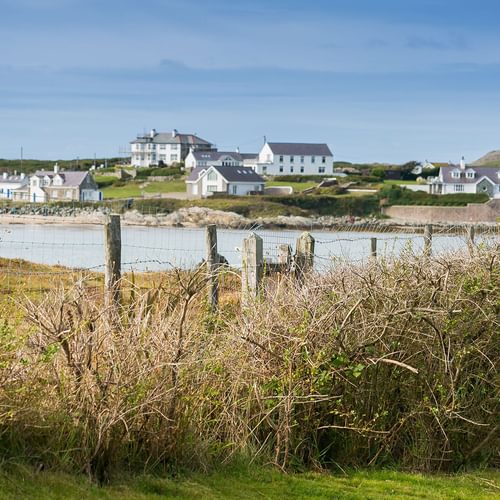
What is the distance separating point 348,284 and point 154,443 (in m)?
2.46

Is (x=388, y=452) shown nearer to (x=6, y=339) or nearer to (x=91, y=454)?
(x=91, y=454)

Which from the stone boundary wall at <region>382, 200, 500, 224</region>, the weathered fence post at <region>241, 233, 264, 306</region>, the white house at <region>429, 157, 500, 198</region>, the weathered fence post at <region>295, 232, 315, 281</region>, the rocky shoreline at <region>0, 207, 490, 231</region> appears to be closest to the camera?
the weathered fence post at <region>241, 233, 264, 306</region>

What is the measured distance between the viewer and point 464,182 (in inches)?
4624

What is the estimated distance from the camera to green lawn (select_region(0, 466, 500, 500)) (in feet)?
20.0

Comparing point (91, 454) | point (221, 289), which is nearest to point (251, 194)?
point (221, 289)

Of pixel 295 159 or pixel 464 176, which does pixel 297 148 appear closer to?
pixel 295 159

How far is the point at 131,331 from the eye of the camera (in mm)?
6848

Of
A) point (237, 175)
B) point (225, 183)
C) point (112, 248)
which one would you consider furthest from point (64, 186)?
point (112, 248)

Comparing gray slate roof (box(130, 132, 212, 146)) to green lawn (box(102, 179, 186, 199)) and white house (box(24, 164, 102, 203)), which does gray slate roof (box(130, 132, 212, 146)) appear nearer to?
green lawn (box(102, 179, 186, 199))

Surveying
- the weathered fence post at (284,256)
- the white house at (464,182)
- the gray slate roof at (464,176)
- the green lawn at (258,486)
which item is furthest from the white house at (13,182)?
the green lawn at (258,486)

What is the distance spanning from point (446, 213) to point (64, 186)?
1798 inches

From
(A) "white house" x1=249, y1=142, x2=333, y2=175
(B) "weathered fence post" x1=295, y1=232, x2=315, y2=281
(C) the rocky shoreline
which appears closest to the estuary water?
(B) "weathered fence post" x1=295, y1=232, x2=315, y2=281

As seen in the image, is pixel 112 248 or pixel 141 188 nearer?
pixel 112 248

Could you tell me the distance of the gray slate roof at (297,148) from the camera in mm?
140125
